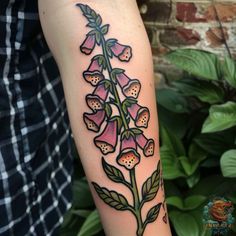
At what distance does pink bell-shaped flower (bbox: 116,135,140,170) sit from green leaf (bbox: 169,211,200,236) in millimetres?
634

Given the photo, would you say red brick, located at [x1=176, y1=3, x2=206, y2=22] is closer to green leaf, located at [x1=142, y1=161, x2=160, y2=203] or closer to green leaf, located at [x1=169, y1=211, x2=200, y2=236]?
green leaf, located at [x1=169, y1=211, x2=200, y2=236]

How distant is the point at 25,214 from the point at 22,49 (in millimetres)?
310

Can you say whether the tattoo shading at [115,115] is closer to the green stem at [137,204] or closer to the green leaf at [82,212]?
the green stem at [137,204]

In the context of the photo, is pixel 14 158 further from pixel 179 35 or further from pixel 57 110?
pixel 179 35

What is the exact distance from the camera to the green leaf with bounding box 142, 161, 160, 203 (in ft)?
2.29

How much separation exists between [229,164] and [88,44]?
0.70m

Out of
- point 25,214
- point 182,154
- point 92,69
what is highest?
point 92,69

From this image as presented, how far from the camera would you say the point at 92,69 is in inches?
26.9

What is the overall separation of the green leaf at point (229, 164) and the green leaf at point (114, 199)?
59 centimetres

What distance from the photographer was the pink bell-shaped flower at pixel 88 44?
677mm

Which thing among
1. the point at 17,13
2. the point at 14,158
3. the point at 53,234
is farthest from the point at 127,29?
the point at 53,234

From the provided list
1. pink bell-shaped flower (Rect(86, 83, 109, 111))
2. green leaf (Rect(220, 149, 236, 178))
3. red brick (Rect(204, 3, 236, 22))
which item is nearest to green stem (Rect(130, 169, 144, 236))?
pink bell-shaped flower (Rect(86, 83, 109, 111))

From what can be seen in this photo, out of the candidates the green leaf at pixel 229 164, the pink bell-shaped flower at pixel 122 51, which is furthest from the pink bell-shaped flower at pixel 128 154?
the green leaf at pixel 229 164

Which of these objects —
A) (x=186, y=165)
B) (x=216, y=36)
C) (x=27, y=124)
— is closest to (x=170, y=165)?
(x=186, y=165)
